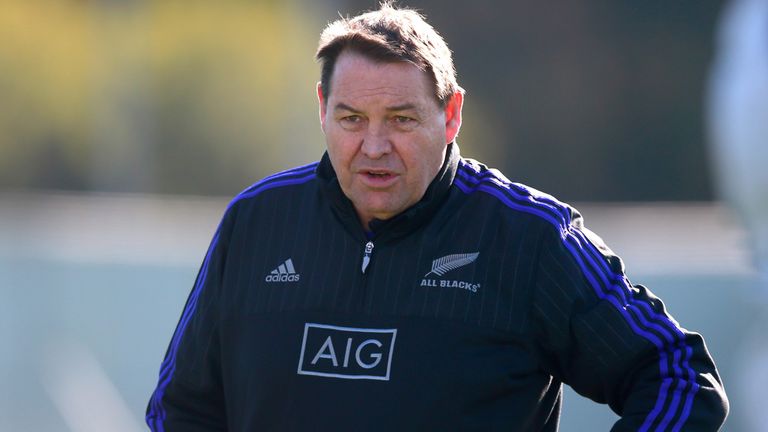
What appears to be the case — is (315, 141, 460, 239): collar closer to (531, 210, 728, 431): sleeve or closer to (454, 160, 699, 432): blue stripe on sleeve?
(454, 160, 699, 432): blue stripe on sleeve

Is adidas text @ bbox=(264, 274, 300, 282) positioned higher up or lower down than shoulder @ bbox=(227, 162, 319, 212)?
lower down

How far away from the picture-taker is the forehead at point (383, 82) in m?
2.42

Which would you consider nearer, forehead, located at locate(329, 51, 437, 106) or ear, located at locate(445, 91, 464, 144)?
forehead, located at locate(329, 51, 437, 106)

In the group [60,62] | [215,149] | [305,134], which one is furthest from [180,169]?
[305,134]

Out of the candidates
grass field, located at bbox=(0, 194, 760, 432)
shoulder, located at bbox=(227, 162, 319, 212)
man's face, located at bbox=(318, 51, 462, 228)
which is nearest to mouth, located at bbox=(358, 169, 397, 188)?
man's face, located at bbox=(318, 51, 462, 228)

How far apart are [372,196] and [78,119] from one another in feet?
22.9

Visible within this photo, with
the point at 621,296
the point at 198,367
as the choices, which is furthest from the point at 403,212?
the point at 198,367

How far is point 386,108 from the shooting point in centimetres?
242

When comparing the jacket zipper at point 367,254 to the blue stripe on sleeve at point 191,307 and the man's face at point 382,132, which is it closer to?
the man's face at point 382,132

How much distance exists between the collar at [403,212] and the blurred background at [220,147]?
2.22 metres

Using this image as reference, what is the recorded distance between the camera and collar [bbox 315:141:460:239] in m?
2.48

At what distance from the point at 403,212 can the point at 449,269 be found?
156mm

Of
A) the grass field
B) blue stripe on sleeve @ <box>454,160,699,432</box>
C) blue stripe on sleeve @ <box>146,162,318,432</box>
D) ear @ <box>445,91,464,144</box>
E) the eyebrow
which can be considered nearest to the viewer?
blue stripe on sleeve @ <box>454,160,699,432</box>

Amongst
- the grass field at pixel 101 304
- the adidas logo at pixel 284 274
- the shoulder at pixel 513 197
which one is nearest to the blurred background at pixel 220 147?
the grass field at pixel 101 304
